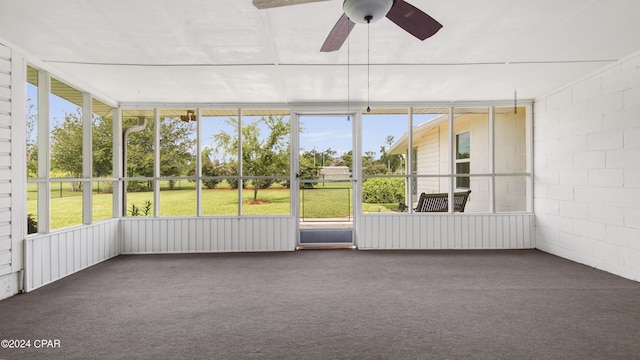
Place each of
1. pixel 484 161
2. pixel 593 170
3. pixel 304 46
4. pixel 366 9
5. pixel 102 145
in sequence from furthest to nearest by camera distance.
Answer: pixel 484 161, pixel 102 145, pixel 593 170, pixel 304 46, pixel 366 9

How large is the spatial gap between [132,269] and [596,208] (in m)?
6.37

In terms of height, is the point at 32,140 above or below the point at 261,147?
below

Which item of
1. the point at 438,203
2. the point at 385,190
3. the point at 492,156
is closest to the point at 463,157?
the point at 492,156

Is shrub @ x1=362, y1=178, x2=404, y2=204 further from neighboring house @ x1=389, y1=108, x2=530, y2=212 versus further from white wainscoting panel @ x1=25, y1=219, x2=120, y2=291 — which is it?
white wainscoting panel @ x1=25, y1=219, x2=120, y2=291

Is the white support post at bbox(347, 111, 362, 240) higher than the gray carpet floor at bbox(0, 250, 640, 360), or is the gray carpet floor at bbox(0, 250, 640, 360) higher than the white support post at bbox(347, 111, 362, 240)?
the white support post at bbox(347, 111, 362, 240)

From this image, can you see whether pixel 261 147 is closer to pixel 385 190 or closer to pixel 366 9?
pixel 385 190

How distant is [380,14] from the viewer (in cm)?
211

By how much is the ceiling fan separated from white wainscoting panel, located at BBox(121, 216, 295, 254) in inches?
147

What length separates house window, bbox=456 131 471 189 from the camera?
642 centimetres

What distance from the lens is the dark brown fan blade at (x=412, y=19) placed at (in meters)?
2.11

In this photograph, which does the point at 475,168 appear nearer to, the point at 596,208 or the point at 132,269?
the point at 596,208

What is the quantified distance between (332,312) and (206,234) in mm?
3262

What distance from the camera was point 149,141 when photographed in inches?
229

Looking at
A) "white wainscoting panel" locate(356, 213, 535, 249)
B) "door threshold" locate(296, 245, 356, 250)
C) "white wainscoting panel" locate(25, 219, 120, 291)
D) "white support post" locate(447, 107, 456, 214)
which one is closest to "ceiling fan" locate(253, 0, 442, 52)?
"white support post" locate(447, 107, 456, 214)
